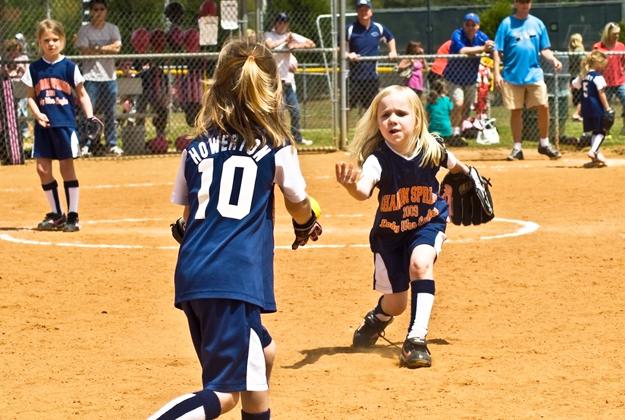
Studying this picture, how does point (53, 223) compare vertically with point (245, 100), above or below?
below

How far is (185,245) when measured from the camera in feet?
13.0

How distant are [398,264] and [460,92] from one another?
1230 centimetres

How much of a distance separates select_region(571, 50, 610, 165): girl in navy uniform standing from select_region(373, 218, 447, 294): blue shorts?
8.75 metres

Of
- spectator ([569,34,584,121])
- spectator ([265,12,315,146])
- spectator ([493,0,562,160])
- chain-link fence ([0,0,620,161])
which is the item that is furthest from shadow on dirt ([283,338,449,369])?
spectator ([569,34,584,121])

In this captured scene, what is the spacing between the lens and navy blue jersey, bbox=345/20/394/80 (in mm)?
17328

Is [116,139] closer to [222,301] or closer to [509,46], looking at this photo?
[509,46]

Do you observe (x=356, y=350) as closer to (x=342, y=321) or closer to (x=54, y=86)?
(x=342, y=321)

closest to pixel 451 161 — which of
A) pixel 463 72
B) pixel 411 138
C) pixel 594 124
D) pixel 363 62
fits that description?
pixel 411 138

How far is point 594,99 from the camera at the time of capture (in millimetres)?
14352

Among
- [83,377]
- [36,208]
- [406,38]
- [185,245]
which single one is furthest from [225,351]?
[406,38]

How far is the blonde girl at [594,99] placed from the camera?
46.9 feet

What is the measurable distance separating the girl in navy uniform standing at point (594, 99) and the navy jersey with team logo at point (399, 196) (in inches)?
344

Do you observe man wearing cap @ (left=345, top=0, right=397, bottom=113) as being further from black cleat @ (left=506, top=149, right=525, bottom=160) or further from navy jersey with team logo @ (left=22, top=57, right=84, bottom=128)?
navy jersey with team logo @ (left=22, top=57, right=84, bottom=128)

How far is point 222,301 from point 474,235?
6413 mm
